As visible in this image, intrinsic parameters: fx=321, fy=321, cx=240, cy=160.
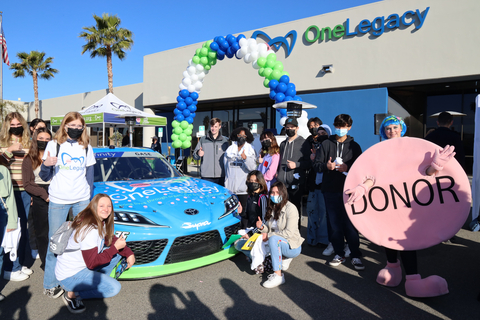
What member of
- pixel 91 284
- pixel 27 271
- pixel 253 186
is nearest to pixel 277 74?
pixel 253 186

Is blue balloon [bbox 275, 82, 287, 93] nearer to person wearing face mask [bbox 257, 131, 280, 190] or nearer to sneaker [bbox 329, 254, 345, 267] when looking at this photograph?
person wearing face mask [bbox 257, 131, 280, 190]

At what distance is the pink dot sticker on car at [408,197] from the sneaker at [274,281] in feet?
3.21

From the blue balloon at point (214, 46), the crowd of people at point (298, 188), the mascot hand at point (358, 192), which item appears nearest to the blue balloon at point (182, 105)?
the blue balloon at point (214, 46)

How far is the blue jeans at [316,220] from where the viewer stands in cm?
459

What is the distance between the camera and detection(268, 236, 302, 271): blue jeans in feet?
11.0

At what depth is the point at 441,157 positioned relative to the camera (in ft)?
8.71

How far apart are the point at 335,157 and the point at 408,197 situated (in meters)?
1.15

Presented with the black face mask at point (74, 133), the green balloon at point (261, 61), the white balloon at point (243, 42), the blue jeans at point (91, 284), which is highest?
the white balloon at point (243, 42)

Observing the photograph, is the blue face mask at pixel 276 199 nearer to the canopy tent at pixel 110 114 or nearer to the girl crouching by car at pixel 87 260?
the girl crouching by car at pixel 87 260

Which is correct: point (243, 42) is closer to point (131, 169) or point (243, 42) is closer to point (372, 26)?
point (131, 169)

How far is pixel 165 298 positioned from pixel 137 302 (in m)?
0.25

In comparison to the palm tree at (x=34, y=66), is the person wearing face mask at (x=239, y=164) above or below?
below

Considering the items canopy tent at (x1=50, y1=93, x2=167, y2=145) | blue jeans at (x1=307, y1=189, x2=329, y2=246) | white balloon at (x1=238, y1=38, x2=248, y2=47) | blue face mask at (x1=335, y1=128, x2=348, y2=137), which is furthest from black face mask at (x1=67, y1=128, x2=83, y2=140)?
canopy tent at (x1=50, y1=93, x2=167, y2=145)

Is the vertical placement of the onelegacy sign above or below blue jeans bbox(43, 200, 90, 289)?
above
